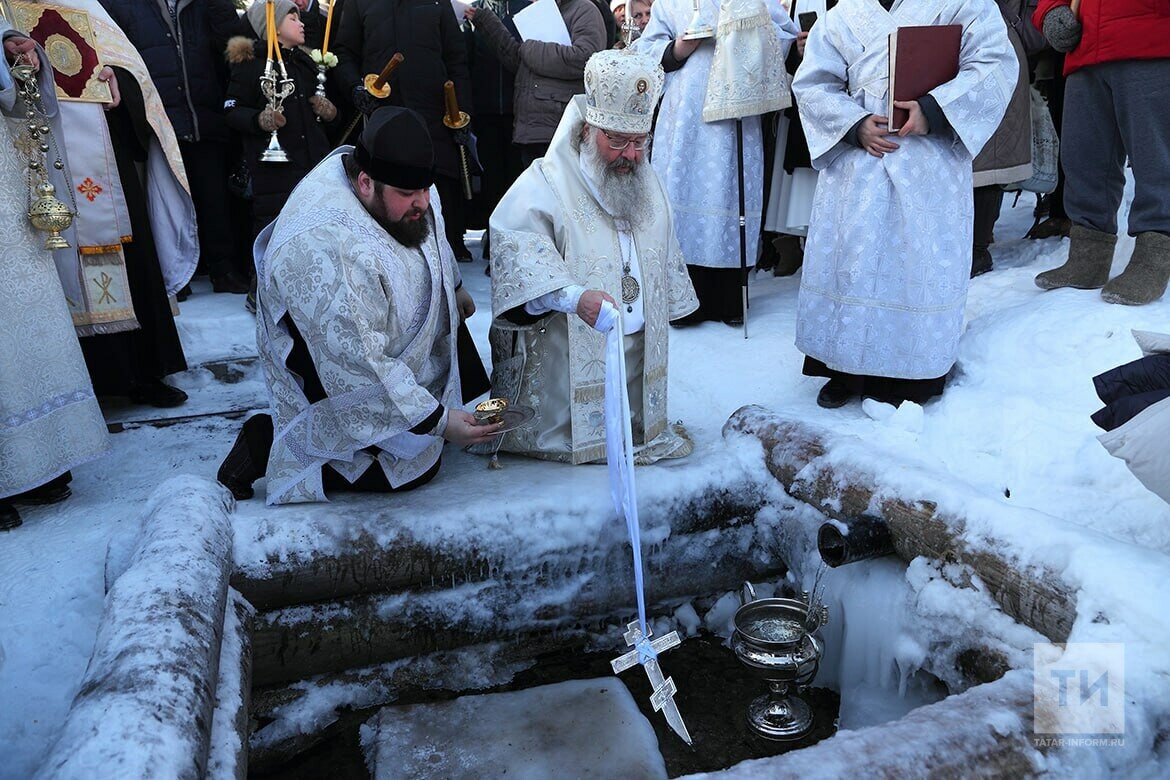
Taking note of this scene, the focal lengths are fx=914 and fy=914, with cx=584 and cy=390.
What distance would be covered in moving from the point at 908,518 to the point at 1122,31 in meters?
2.82

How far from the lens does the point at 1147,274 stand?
426 centimetres

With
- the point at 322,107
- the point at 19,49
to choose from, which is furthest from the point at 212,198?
the point at 19,49

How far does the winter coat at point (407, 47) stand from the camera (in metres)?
6.10

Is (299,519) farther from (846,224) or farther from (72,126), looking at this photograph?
(846,224)

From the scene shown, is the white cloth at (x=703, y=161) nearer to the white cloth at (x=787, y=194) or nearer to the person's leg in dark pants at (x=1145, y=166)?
the white cloth at (x=787, y=194)

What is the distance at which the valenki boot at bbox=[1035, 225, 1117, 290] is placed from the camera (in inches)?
180

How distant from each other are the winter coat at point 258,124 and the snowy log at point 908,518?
3.56m

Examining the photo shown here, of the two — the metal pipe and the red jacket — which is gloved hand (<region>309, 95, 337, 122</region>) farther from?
the metal pipe

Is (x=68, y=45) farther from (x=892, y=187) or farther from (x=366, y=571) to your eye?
(x=892, y=187)

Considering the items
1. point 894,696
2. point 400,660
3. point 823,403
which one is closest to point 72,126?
point 400,660

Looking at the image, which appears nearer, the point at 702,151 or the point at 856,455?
the point at 856,455

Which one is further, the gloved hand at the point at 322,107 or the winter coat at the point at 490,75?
the winter coat at the point at 490,75

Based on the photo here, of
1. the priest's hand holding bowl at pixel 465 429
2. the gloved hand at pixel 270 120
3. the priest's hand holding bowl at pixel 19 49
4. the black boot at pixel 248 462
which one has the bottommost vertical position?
the black boot at pixel 248 462

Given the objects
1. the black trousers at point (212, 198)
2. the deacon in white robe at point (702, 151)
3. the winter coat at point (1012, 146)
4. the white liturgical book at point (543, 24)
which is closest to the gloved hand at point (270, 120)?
the black trousers at point (212, 198)
